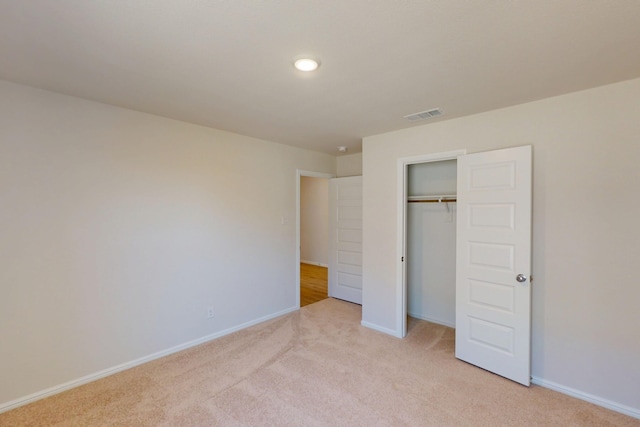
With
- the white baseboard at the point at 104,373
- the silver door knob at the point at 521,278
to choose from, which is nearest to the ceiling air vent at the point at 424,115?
the silver door knob at the point at 521,278

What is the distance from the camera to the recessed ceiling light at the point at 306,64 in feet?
6.02

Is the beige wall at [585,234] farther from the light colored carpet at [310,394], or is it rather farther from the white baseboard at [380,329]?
the white baseboard at [380,329]

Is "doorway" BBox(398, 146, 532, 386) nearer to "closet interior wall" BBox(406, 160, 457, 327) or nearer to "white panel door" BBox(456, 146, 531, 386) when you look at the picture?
"white panel door" BBox(456, 146, 531, 386)

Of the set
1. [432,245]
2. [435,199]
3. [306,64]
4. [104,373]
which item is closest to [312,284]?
[432,245]

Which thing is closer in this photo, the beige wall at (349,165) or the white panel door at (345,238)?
the white panel door at (345,238)

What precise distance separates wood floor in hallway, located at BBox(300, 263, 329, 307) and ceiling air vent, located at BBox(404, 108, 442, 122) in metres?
3.27

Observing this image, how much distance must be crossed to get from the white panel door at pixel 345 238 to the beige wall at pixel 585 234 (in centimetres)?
226

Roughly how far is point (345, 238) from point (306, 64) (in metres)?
3.38

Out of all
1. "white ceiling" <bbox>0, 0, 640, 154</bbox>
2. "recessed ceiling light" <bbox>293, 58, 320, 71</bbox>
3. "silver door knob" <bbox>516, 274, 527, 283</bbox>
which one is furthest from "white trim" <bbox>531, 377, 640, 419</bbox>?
"recessed ceiling light" <bbox>293, 58, 320, 71</bbox>

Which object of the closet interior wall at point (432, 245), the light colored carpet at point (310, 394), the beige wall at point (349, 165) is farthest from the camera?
the beige wall at point (349, 165)

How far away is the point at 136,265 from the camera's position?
2.82 metres

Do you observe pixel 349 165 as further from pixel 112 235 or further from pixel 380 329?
pixel 112 235

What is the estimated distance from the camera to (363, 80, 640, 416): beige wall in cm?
216

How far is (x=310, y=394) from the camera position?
2369mm
